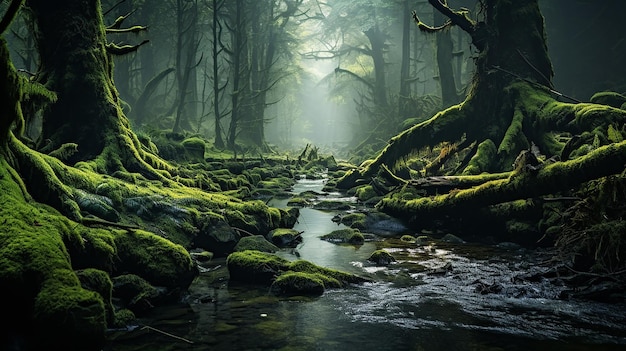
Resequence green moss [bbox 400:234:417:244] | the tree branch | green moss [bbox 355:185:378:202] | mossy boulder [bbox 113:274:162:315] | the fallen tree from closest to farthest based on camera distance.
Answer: mossy boulder [bbox 113:274:162:315]
the fallen tree
green moss [bbox 400:234:417:244]
the tree branch
green moss [bbox 355:185:378:202]

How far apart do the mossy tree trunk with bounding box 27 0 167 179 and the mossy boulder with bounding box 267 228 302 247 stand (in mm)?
3500

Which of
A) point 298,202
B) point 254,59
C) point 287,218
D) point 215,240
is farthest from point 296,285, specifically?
point 254,59

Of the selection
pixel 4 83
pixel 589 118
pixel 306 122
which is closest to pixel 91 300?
pixel 4 83

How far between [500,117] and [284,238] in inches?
302

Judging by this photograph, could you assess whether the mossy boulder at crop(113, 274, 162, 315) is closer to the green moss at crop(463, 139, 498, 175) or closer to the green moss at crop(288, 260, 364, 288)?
the green moss at crop(288, 260, 364, 288)

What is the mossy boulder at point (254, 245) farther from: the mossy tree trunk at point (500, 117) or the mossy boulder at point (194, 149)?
the mossy boulder at point (194, 149)

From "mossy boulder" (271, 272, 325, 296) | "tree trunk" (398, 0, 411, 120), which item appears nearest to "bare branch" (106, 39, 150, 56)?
"mossy boulder" (271, 272, 325, 296)

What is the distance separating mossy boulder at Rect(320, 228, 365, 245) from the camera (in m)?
10.5

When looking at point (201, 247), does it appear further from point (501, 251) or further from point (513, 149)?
point (513, 149)

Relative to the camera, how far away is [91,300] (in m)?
4.10

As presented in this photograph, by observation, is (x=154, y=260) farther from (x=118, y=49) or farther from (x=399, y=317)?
(x=118, y=49)

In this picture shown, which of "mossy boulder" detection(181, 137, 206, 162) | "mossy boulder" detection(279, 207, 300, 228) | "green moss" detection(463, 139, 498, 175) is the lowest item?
"mossy boulder" detection(279, 207, 300, 228)

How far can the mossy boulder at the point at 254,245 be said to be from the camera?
9.06m

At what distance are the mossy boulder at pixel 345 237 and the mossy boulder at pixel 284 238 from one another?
673mm
